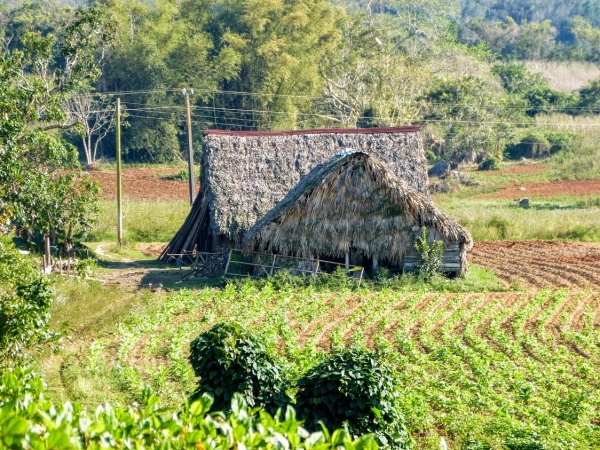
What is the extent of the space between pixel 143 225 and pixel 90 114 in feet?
63.8

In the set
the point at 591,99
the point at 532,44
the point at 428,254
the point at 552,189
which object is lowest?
the point at 552,189

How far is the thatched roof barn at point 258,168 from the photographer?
22.2 meters

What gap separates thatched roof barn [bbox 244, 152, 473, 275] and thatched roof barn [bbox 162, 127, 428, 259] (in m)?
2.27

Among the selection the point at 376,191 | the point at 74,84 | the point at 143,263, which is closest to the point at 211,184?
the point at 143,263

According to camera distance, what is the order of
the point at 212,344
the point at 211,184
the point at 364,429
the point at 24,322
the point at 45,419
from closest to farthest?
1. the point at 45,419
2. the point at 364,429
3. the point at 212,344
4. the point at 24,322
5. the point at 211,184

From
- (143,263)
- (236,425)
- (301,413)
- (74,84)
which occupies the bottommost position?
(143,263)

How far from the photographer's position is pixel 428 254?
20.0 meters

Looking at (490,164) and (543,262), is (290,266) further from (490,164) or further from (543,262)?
(490,164)

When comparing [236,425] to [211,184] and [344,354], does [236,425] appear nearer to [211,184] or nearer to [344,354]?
[344,354]

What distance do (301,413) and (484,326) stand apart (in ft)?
26.5

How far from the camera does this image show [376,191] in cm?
2002

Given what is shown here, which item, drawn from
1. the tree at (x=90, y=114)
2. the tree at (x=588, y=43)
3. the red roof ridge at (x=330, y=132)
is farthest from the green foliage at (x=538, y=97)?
the red roof ridge at (x=330, y=132)

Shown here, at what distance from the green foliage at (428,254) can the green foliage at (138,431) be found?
49.6 ft

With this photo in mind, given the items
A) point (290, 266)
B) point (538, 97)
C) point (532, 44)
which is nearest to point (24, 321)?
point (290, 266)
